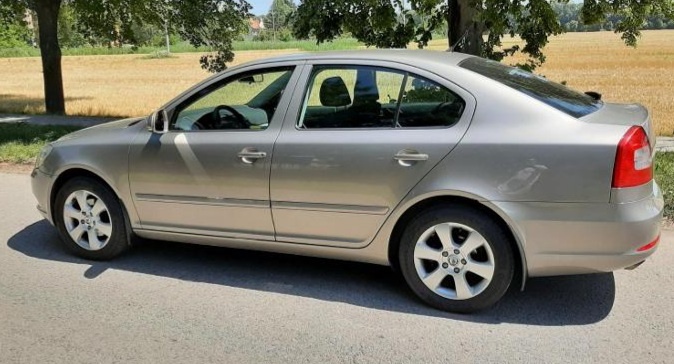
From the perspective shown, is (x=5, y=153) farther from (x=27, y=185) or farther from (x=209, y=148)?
(x=209, y=148)

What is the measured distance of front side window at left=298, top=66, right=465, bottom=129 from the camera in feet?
12.5

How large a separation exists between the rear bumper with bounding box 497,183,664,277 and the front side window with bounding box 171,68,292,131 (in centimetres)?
171

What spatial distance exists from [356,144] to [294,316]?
1115mm

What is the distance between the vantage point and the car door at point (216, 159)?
4184 millimetres

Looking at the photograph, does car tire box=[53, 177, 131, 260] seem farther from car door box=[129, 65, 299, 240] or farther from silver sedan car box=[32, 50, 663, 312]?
car door box=[129, 65, 299, 240]

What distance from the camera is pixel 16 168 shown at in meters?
8.66

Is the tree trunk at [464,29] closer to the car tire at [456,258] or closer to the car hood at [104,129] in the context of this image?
the car hood at [104,129]

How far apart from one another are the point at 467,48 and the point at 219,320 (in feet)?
23.2

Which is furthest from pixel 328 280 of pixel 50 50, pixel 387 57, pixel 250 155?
pixel 50 50

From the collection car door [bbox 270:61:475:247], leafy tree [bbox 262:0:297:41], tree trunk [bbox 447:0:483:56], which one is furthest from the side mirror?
leafy tree [bbox 262:0:297:41]

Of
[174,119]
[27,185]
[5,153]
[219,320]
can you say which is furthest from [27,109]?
[219,320]

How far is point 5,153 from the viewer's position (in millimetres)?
9297

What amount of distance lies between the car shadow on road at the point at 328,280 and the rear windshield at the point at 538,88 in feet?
3.85

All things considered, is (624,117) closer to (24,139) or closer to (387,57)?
(387,57)
